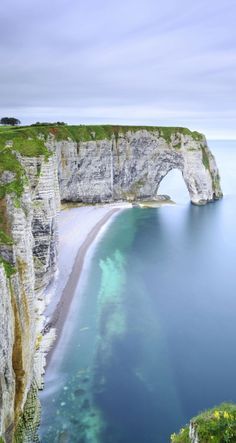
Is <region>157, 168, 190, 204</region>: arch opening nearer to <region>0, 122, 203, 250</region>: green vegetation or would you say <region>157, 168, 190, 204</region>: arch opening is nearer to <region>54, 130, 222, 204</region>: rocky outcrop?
<region>54, 130, 222, 204</region>: rocky outcrop

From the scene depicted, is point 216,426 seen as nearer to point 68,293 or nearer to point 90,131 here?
point 68,293

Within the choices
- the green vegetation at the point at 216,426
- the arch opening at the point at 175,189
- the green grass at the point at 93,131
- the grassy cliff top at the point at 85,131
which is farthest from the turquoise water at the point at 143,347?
the arch opening at the point at 175,189

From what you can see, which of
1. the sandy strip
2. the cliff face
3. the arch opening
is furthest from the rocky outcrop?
the sandy strip

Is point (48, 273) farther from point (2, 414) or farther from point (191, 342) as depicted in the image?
point (2, 414)

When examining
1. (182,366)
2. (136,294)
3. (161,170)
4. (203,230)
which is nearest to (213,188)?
(161,170)

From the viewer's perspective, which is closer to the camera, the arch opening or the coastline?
the coastline
